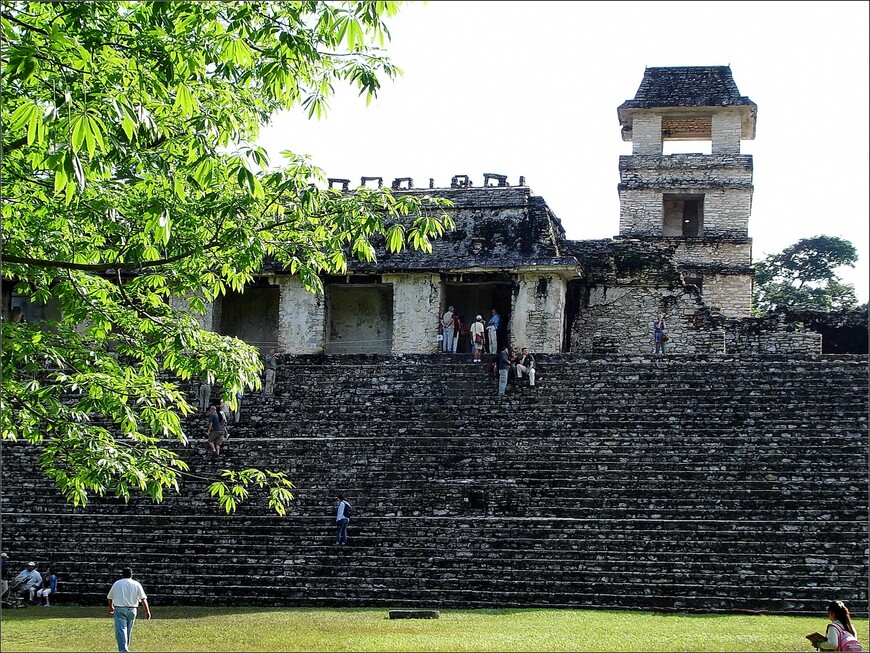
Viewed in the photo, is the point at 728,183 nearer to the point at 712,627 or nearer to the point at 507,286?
the point at 507,286

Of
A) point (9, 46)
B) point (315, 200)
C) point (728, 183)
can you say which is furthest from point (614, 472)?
point (728, 183)

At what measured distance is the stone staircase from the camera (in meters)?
14.4

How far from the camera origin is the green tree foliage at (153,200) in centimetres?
794

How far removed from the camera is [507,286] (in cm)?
2566

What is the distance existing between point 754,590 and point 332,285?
13.1m

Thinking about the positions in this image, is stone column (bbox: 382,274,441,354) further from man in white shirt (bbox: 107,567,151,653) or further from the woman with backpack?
the woman with backpack

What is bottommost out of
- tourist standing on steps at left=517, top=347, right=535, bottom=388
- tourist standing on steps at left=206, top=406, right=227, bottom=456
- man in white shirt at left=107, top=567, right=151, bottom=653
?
man in white shirt at left=107, top=567, right=151, bottom=653

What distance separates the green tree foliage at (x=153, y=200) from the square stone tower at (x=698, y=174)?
21.3m

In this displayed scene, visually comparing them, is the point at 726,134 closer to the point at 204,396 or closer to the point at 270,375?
the point at 270,375

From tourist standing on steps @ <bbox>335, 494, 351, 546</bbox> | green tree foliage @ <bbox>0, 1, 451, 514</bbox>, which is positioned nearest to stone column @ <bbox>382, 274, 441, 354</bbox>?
tourist standing on steps @ <bbox>335, 494, 351, 546</bbox>

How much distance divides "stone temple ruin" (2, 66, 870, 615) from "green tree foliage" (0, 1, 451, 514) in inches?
216

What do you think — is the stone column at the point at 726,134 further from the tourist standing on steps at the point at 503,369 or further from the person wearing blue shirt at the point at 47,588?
the person wearing blue shirt at the point at 47,588

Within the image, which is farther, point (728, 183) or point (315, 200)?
point (728, 183)

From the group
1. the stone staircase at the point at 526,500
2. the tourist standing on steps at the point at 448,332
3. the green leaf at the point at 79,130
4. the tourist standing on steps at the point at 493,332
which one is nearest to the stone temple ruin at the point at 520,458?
the stone staircase at the point at 526,500
